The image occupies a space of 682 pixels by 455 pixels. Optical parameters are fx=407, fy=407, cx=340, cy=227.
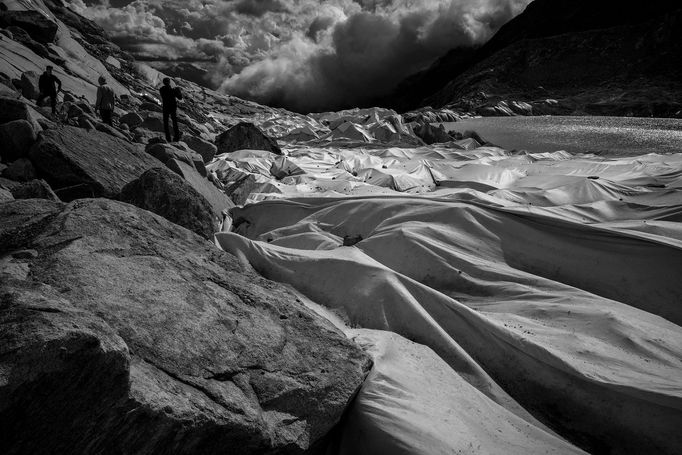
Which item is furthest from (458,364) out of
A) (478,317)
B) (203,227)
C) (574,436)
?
(203,227)

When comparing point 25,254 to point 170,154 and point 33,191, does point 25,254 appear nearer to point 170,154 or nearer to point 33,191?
point 33,191

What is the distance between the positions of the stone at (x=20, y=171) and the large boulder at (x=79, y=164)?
13 centimetres

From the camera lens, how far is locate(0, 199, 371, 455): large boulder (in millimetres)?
1573

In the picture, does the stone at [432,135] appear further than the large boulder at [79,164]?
Yes

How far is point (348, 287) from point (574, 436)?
2.22 m

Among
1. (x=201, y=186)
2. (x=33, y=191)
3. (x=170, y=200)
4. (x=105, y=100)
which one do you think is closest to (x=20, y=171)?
(x=33, y=191)

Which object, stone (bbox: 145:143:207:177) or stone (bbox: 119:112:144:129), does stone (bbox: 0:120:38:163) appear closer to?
stone (bbox: 145:143:207:177)

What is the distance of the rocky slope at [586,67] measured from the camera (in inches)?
3182

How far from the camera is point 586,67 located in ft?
334

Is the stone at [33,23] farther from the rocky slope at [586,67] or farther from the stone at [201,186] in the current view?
the rocky slope at [586,67]

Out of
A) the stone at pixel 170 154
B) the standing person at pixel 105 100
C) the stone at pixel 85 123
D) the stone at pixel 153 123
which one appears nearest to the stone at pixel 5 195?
the stone at pixel 170 154

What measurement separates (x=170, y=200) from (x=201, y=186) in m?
2.31

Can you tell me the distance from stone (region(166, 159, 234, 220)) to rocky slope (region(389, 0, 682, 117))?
3086 inches

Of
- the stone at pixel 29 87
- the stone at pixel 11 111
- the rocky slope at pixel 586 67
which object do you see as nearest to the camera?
the stone at pixel 11 111
